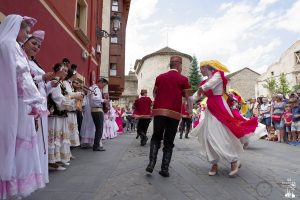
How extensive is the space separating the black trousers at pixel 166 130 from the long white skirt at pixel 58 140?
185 cm

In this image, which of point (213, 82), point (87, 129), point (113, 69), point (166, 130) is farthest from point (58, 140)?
point (113, 69)

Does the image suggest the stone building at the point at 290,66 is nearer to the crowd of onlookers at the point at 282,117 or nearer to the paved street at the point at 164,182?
the crowd of onlookers at the point at 282,117

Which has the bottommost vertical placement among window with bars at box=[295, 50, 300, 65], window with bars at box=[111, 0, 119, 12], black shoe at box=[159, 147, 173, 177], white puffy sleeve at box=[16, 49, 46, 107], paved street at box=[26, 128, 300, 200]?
paved street at box=[26, 128, 300, 200]

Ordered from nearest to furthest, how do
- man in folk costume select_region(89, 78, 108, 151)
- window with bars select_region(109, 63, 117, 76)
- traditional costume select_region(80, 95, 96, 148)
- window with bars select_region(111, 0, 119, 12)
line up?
1. man in folk costume select_region(89, 78, 108, 151)
2. traditional costume select_region(80, 95, 96, 148)
3. window with bars select_region(111, 0, 119, 12)
4. window with bars select_region(109, 63, 117, 76)

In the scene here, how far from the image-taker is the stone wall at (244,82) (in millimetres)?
70875

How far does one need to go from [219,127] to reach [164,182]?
5.03 feet

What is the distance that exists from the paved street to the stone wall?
2588 inches

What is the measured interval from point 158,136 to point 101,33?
1208 cm

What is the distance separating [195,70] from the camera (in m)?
73.1

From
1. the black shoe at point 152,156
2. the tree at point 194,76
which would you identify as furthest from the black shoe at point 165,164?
the tree at point 194,76

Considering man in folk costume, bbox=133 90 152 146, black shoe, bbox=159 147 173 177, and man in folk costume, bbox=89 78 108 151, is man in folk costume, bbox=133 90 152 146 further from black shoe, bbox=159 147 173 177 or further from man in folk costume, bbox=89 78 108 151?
black shoe, bbox=159 147 173 177

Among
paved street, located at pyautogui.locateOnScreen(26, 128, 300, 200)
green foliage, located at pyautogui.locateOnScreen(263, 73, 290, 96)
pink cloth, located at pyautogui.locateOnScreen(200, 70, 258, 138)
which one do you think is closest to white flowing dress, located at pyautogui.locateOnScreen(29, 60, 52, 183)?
paved street, located at pyautogui.locateOnScreen(26, 128, 300, 200)

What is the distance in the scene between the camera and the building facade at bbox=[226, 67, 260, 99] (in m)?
70.9

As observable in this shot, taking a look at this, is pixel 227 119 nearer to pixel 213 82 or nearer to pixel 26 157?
pixel 213 82
